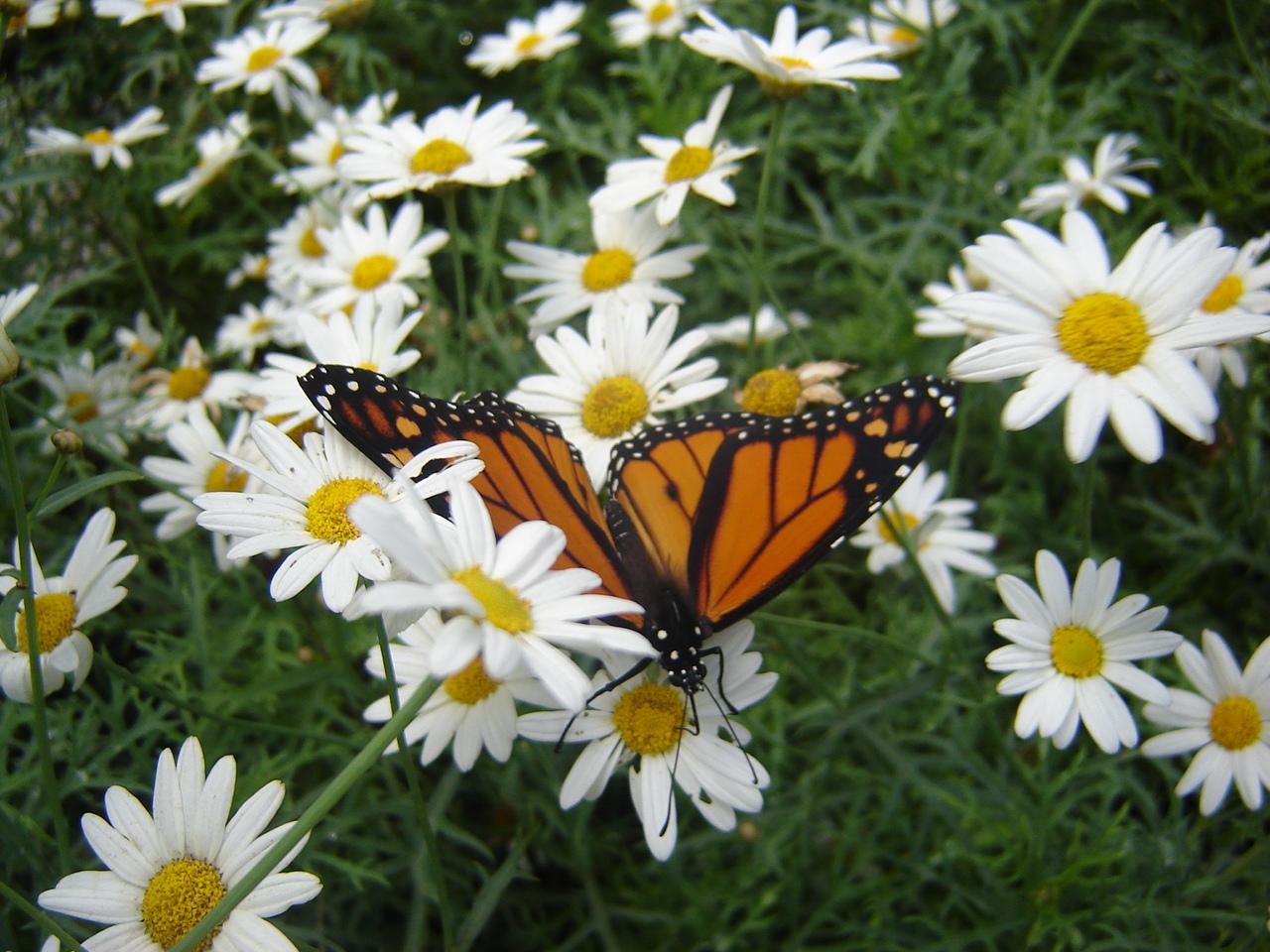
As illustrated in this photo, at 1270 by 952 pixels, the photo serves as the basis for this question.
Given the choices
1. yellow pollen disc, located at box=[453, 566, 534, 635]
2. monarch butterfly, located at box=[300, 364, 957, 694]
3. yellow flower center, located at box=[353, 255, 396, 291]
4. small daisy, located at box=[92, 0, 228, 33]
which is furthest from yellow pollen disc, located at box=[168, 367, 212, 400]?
yellow pollen disc, located at box=[453, 566, 534, 635]

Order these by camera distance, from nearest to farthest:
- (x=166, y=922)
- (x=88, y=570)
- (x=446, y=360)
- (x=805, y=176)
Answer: (x=166, y=922)
(x=88, y=570)
(x=446, y=360)
(x=805, y=176)

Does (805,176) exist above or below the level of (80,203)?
above

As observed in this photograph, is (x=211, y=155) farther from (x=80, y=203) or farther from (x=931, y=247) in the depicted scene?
(x=931, y=247)

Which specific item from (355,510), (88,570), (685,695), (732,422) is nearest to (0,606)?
(88,570)

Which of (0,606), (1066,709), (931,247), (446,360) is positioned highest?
(931,247)

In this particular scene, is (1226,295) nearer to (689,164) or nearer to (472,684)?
(689,164)

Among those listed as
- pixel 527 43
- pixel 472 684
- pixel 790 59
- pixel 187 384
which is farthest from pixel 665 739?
pixel 527 43

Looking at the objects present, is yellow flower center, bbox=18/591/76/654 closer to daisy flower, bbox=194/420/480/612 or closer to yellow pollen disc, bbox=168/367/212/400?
daisy flower, bbox=194/420/480/612
